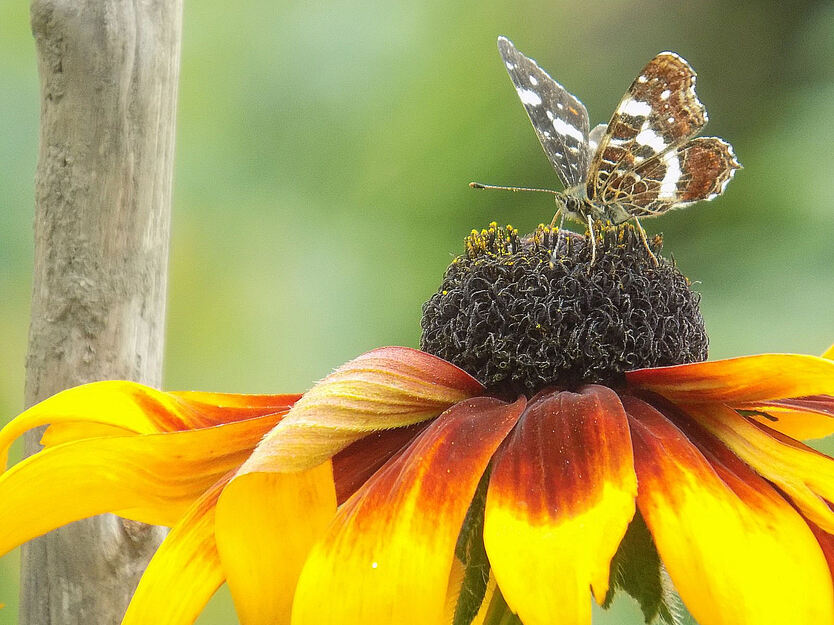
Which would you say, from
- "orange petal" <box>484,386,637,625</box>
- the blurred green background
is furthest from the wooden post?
the blurred green background

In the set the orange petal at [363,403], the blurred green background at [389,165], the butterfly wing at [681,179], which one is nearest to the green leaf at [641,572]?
the orange petal at [363,403]

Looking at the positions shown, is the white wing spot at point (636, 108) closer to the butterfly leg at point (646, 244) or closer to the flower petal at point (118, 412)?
the butterfly leg at point (646, 244)

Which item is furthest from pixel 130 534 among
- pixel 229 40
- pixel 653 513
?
pixel 229 40

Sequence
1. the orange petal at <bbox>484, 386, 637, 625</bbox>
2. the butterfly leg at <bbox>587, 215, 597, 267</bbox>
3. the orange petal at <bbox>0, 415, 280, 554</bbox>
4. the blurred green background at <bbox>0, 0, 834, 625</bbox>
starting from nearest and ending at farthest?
1. the orange petal at <bbox>484, 386, 637, 625</bbox>
2. the orange petal at <bbox>0, 415, 280, 554</bbox>
3. the butterfly leg at <bbox>587, 215, 597, 267</bbox>
4. the blurred green background at <bbox>0, 0, 834, 625</bbox>

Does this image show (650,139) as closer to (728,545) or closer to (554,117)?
(554,117)

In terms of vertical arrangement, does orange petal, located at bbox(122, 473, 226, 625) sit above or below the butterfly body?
below

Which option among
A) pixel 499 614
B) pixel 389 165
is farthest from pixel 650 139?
pixel 389 165

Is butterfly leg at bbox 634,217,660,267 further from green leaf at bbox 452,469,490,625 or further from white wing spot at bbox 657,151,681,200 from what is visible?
green leaf at bbox 452,469,490,625

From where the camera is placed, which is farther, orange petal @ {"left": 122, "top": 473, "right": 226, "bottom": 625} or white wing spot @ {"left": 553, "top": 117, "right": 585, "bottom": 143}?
white wing spot @ {"left": 553, "top": 117, "right": 585, "bottom": 143}
